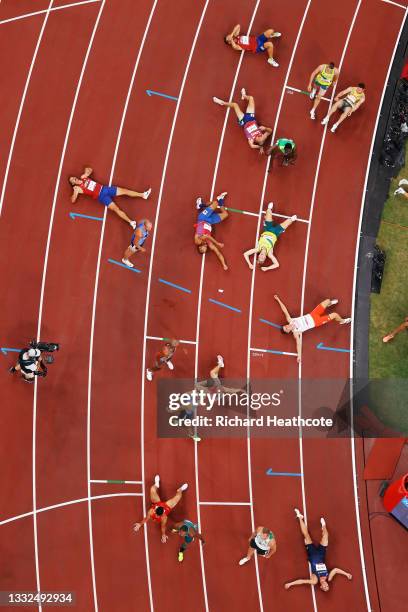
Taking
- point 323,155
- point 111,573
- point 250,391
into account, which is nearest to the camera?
point 111,573

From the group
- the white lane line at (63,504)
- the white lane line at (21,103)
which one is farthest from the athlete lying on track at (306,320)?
the white lane line at (21,103)

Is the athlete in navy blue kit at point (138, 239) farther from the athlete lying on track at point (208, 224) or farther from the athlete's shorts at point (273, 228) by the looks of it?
the athlete's shorts at point (273, 228)

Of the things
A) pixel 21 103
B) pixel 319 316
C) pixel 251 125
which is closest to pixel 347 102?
pixel 251 125

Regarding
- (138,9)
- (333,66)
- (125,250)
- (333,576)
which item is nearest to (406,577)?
(333,576)

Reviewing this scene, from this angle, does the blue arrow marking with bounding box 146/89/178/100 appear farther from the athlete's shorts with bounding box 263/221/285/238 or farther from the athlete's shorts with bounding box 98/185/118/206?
the athlete's shorts with bounding box 263/221/285/238

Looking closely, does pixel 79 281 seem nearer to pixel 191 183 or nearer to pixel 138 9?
pixel 191 183

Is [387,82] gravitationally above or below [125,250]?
above

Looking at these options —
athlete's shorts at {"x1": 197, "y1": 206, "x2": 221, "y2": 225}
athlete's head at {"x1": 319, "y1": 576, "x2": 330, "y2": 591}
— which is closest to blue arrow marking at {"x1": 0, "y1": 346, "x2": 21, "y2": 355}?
athlete's shorts at {"x1": 197, "y1": 206, "x2": 221, "y2": 225}

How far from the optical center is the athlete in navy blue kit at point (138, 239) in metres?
15.1

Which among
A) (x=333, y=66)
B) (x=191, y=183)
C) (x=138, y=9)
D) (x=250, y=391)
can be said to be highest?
(x=138, y=9)

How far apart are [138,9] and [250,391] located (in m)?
9.09

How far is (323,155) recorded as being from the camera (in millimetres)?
16688

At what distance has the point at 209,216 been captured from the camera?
1572 centimetres

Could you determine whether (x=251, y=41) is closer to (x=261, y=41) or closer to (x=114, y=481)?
(x=261, y=41)
